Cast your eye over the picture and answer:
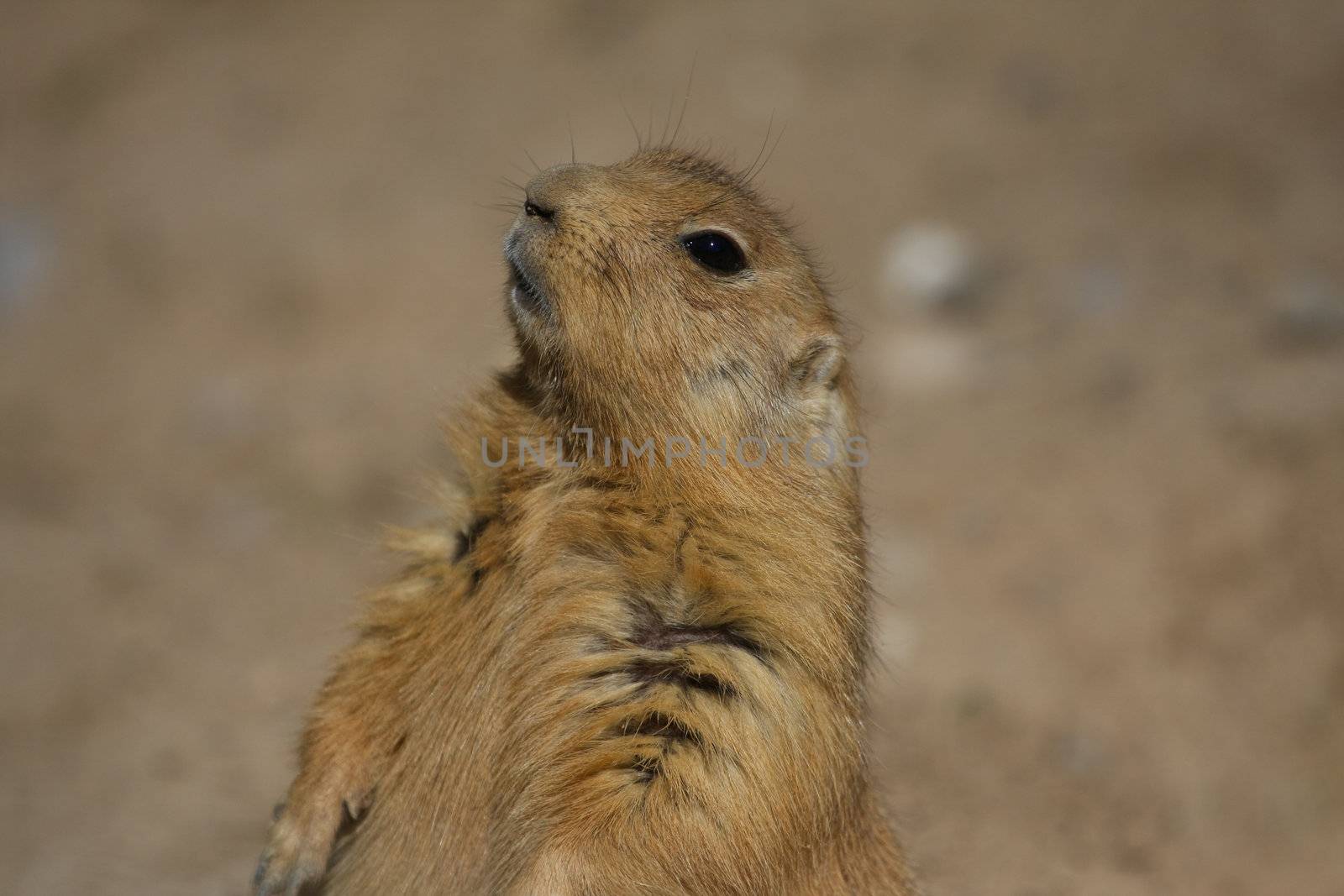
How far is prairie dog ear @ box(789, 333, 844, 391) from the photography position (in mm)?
3805

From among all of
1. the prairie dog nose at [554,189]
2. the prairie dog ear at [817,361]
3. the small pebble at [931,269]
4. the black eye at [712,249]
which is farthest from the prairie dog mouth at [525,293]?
the small pebble at [931,269]

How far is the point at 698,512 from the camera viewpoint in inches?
136

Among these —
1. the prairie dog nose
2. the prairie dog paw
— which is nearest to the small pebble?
the prairie dog nose

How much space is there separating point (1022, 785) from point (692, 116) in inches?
253

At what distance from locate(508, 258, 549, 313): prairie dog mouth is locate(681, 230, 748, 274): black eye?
0.45m

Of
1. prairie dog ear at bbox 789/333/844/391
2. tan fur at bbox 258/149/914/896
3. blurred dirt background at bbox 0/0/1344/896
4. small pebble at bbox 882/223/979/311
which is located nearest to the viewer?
tan fur at bbox 258/149/914/896

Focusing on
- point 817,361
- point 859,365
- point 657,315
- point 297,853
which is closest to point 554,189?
point 657,315

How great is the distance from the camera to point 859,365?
9.35 m

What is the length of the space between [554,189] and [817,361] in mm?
905

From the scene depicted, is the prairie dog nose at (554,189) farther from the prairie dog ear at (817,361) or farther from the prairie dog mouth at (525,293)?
the prairie dog ear at (817,361)

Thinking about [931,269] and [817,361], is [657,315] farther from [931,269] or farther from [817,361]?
[931,269]

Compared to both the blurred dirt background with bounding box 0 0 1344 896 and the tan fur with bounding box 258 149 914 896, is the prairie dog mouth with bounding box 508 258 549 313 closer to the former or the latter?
the tan fur with bounding box 258 149 914 896

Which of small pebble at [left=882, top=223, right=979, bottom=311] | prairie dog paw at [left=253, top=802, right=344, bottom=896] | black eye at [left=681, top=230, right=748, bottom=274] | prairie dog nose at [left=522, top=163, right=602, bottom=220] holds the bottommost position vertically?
prairie dog paw at [left=253, top=802, right=344, bottom=896]

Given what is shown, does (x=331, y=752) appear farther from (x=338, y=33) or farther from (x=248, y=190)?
(x=338, y=33)
